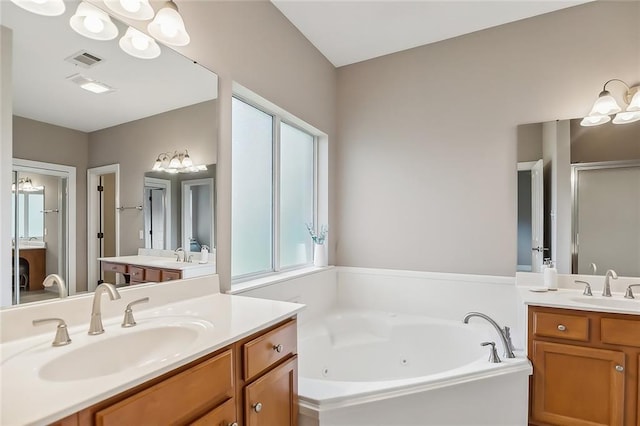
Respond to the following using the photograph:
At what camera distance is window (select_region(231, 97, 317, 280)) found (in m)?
2.29

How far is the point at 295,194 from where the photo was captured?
116 inches

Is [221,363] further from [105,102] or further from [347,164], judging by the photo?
[347,164]

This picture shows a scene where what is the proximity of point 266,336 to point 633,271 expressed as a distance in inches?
99.8

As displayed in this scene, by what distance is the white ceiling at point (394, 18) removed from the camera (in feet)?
7.68

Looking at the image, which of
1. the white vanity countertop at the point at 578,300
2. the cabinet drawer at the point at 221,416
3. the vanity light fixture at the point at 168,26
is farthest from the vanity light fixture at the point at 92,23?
the white vanity countertop at the point at 578,300

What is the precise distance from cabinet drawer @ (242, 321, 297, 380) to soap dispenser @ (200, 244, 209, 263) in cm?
61

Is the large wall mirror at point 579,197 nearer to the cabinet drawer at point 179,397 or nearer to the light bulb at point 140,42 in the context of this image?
the cabinet drawer at point 179,397

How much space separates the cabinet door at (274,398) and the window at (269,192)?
2.99 feet

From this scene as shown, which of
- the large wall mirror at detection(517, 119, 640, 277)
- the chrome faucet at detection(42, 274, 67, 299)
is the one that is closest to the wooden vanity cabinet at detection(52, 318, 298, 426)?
the chrome faucet at detection(42, 274, 67, 299)

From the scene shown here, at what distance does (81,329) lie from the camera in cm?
116

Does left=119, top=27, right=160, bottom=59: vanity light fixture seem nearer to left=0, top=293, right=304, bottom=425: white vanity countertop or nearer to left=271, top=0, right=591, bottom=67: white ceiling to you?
left=0, top=293, right=304, bottom=425: white vanity countertop

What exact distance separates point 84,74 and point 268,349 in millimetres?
1319

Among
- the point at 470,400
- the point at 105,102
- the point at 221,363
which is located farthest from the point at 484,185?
the point at 105,102

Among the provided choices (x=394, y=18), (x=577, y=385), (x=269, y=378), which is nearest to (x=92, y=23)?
(x=269, y=378)
